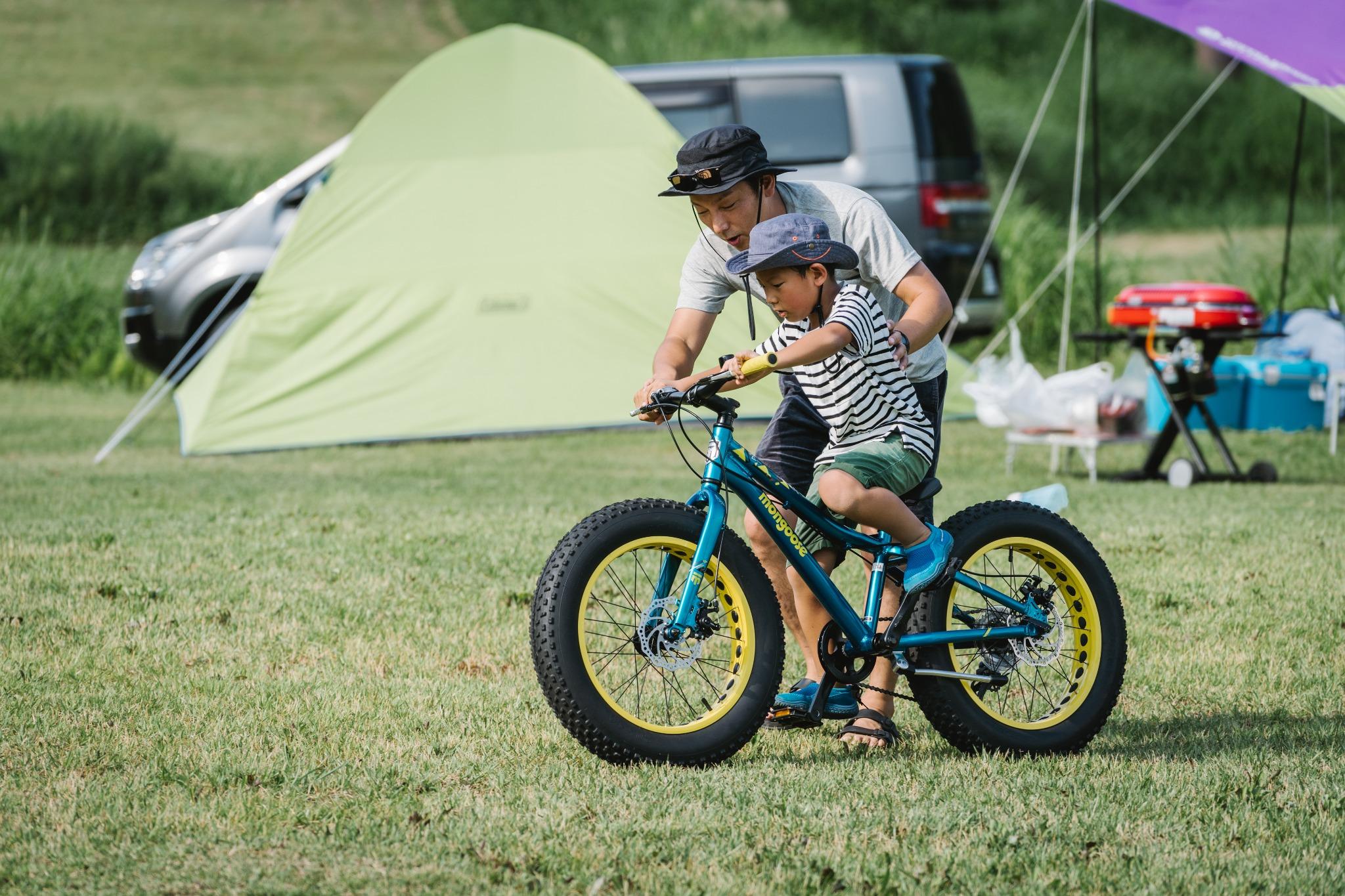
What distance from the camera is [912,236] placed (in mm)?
10562

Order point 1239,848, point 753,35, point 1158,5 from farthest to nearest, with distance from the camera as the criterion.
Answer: point 753,35
point 1158,5
point 1239,848

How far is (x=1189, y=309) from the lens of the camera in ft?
27.8

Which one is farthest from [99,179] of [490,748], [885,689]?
[885,689]

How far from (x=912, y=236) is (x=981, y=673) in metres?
6.72

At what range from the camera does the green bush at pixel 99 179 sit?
22.5 m

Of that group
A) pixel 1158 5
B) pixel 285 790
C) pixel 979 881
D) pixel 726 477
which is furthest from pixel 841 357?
pixel 1158 5

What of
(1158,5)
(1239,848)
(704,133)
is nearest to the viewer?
(1239,848)

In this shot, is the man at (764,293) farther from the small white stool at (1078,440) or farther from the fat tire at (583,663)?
the small white stool at (1078,440)

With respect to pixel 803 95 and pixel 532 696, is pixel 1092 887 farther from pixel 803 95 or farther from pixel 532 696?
pixel 803 95

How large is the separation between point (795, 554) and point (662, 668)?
415mm

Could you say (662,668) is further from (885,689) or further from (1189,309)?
(1189,309)

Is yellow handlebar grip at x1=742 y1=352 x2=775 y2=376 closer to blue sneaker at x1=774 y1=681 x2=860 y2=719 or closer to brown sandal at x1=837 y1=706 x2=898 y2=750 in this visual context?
blue sneaker at x1=774 y1=681 x2=860 y2=719

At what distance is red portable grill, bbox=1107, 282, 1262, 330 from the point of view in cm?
845

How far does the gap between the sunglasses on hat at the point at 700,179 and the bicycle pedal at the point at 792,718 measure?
1.32m
